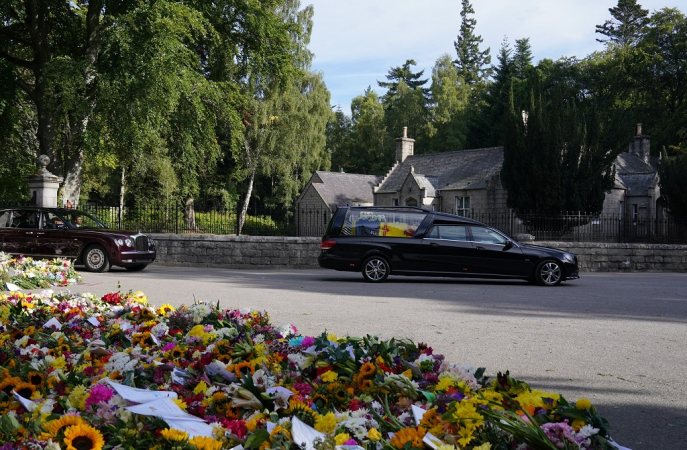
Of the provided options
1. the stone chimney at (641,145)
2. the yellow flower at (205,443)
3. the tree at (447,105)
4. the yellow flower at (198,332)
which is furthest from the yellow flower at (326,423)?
the tree at (447,105)

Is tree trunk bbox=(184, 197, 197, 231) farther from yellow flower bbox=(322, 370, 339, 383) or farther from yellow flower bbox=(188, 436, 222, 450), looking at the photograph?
yellow flower bbox=(188, 436, 222, 450)

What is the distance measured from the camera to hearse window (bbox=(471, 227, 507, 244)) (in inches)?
596

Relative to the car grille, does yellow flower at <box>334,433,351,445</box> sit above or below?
below

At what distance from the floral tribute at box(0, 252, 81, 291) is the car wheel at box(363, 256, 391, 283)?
6371 mm

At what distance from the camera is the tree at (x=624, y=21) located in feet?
219

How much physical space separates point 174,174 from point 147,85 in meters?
17.6

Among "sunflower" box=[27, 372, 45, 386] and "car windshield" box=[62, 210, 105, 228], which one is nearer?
"sunflower" box=[27, 372, 45, 386]

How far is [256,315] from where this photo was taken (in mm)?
5613

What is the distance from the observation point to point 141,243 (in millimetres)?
17625

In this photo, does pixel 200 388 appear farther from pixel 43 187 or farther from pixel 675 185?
pixel 675 185

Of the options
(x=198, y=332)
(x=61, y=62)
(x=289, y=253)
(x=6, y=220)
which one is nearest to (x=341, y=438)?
(x=198, y=332)

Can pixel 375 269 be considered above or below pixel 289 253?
below

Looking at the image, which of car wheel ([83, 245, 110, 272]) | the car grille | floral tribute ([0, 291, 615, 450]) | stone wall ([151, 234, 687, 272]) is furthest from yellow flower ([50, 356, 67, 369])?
stone wall ([151, 234, 687, 272])

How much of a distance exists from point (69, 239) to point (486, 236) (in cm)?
1081
